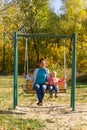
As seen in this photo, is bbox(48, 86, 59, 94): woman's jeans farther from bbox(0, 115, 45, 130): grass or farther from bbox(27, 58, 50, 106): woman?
bbox(0, 115, 45, 130): grass

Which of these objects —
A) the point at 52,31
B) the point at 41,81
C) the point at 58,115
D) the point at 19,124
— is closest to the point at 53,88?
the point at 41,81

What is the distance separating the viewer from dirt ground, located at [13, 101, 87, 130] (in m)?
7.57

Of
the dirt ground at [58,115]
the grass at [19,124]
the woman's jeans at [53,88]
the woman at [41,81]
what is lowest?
the dirt ground at [58,115]

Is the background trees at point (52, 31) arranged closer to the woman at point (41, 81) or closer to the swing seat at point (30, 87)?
the swing seat at point (30, 87)

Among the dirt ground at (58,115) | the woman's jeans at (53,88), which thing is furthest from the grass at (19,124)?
the woman's jeans at (53,88)

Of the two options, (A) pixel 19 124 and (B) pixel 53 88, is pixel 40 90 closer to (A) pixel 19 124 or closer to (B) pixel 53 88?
(B) pixel 53 88

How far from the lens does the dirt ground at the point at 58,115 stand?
7.57 metres

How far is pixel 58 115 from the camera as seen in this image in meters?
8.76

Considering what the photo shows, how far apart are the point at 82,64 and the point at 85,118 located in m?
17.1

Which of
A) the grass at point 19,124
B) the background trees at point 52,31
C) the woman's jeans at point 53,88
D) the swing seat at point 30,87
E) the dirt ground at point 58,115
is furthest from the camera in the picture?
the background trees at point 52,31

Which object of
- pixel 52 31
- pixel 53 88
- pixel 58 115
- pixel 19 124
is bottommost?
pixel 58 115

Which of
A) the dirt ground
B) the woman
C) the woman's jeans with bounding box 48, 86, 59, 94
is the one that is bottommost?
the dirt ground

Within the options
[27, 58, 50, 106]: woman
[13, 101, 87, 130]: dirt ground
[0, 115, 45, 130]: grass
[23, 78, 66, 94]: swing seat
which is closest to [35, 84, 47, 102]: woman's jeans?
[27, 58, 50, 106]: woman

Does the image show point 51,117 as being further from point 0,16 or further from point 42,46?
point 42,46
